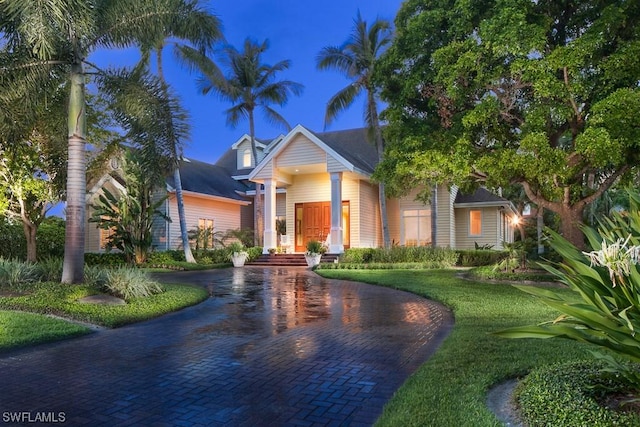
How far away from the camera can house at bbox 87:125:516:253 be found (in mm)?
21438

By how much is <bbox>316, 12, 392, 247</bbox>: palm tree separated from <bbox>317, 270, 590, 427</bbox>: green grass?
13.4 meters

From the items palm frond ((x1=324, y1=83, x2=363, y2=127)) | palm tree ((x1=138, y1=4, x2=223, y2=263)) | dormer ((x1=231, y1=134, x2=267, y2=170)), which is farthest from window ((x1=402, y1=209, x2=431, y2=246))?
palm tree ((x1=138, y1=4, x2=223, y2=263))

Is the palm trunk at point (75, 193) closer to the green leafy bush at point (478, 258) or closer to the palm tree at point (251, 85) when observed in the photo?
the palm tree at point (251, 85)

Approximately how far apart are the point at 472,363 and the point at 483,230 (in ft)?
68.2

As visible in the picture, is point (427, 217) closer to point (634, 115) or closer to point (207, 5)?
point (634, 115)

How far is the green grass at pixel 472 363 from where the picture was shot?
343 centimetres

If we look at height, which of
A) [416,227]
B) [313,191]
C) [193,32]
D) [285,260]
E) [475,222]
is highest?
[193,32]

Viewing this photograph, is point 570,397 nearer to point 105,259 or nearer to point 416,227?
point 416,227

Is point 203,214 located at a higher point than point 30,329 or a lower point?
higher

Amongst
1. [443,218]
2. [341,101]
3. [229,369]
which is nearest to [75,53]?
[229,369]

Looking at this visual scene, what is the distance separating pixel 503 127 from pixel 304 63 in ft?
442

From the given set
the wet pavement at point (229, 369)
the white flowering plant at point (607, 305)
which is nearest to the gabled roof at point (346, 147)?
the wet pavement at point (229, 369)

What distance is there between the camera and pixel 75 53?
988 centimetres

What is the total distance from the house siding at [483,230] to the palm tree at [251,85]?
457 inches
